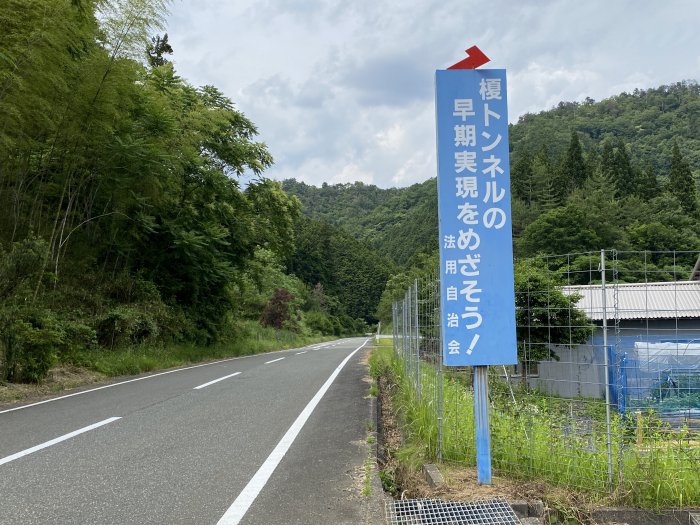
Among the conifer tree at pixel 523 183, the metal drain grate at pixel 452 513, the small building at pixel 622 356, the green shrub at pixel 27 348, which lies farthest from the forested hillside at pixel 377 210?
the metal drain grate at pixel 452 513

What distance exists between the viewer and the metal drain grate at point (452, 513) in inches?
142

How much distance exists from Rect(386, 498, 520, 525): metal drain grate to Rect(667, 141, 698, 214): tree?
5038 cm

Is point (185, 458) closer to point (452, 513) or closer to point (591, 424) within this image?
point (452, 513)

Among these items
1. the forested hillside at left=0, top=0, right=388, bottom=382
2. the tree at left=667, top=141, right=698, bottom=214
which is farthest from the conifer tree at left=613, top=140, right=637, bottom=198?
the forested hillside at left=0, top=0, right=388, bottom=382

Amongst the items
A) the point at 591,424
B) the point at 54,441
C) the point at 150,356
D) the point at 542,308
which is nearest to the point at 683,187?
the point at 150,356

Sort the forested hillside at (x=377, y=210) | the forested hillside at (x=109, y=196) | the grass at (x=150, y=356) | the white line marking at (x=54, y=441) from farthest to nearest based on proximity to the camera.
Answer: the forested hillside at (x=377, y=210) → the grass at (x=150, y=356) → the forested hillside at (x=109, y=196) → the white line marking at (x=54, y=441)

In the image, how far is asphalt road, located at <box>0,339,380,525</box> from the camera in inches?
156

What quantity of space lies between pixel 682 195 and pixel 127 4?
164ft

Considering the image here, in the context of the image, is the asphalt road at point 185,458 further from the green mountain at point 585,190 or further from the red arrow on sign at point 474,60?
the green mountain at point 585,190

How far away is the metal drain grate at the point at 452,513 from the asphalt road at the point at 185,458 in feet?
1.16

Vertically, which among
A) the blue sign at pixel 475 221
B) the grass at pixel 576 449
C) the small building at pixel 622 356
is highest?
the blue sign at pixel 475 221

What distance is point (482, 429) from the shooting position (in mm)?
4168

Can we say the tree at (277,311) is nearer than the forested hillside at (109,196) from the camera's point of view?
No

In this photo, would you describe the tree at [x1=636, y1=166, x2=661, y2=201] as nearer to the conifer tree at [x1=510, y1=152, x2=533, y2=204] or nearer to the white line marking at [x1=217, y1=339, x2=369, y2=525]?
the conifer tree at [x1=510, y1=152, x2=533, y2=204]
